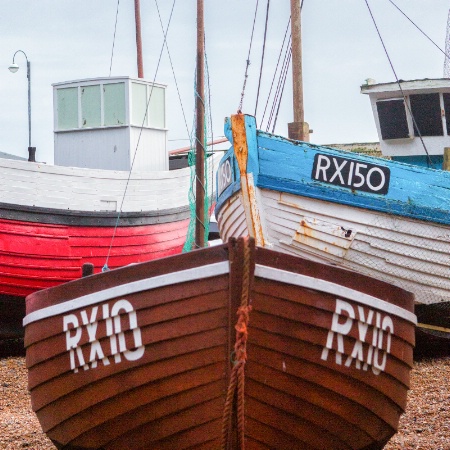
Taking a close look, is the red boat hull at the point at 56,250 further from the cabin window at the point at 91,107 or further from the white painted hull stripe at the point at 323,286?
the white painted hull stripe at the point at 323,286

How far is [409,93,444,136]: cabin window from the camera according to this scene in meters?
11.2

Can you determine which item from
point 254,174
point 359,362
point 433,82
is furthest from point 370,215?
point 359,362

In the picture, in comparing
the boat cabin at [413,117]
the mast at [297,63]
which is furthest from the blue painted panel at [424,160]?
the mast at [297,63]

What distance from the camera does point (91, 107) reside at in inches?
558

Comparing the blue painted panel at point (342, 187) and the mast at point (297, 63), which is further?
the mast at point (297, 63)

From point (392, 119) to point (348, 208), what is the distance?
2874 millimetres

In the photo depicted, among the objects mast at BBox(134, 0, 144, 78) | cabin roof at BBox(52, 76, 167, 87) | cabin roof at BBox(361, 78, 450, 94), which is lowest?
cabin roof at BBox(361, 78, 450, 94)

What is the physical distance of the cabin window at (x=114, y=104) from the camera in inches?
554

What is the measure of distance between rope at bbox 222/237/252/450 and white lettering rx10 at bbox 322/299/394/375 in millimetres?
508

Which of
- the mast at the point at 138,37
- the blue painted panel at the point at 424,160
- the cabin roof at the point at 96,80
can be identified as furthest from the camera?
the mast at the point at 138,37

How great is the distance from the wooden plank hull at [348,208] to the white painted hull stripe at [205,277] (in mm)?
3918

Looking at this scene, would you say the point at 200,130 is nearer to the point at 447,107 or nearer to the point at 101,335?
the point at 447,107

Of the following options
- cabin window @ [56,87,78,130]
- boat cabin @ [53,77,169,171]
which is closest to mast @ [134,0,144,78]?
boat cabin @ [53,77,169,171]

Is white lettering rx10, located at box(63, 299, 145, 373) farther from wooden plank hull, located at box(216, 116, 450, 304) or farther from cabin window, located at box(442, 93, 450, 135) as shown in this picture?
cabin window, located at box(442, 93, 450, 135)
